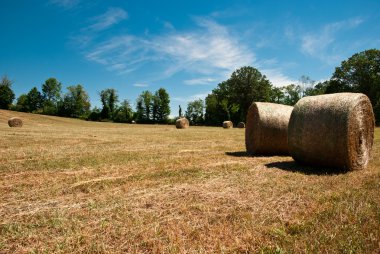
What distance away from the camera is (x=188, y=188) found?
5.75 metres

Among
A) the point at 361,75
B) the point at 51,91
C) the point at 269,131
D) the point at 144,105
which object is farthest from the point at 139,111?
the point at 269,131

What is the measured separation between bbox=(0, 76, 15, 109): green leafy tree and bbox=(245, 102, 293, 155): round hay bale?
319 ft

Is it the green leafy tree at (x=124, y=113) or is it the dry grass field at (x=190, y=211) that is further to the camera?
the green leafy tree at (x=124, y=113)

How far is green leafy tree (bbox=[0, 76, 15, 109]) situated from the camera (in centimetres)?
8714

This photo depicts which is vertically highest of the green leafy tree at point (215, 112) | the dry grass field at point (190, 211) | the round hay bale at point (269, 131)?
the green leafy tree at point (215, 112)

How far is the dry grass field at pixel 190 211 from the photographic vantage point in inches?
134

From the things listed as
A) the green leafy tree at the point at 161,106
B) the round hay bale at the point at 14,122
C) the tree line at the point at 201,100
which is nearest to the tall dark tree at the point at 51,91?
the tree line at the point at 201,100

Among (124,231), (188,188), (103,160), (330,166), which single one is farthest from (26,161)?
(330,166)

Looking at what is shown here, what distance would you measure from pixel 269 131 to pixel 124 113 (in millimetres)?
88390

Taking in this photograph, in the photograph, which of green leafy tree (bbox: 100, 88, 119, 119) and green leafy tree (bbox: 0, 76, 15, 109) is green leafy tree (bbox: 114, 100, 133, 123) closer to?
green leafy tree (bbox: 100, 88, 119, 119)

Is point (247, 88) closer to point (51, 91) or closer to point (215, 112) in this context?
point (215, 112)

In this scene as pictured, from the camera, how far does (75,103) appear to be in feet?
326

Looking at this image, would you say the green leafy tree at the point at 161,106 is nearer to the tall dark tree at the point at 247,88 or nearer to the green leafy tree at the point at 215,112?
the green leafy tree at the point at 215,112

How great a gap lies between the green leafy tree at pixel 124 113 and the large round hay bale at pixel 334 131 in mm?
84527
